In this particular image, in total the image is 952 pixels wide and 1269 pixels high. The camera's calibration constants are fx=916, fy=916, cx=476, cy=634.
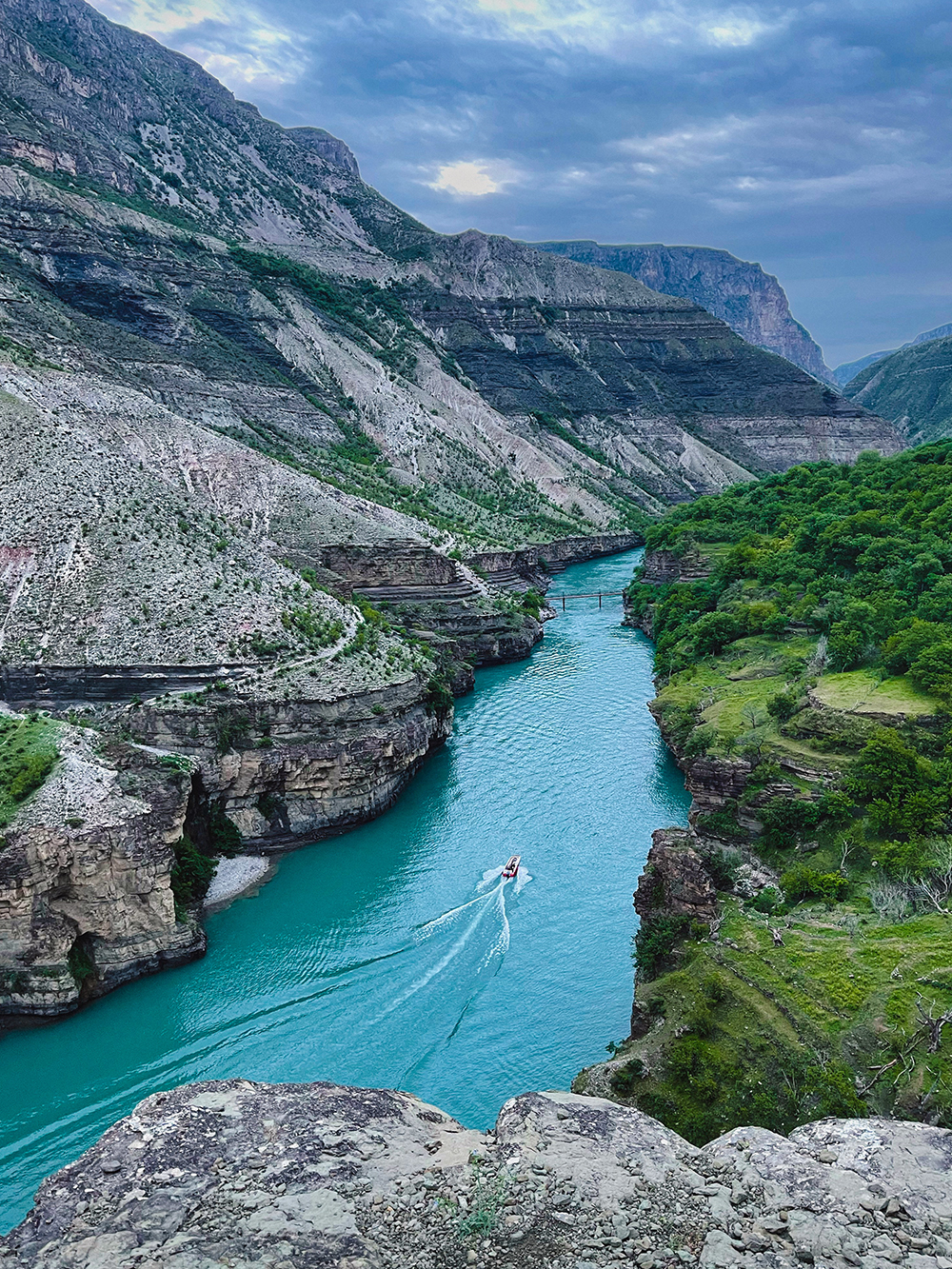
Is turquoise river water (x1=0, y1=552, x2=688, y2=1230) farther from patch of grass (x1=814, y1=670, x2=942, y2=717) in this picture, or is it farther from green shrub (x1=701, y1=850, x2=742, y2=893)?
patch of grass (x1=814, y1=670, x2=942, y2=717)

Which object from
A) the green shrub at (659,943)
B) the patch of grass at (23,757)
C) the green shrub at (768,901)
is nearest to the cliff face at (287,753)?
the patch of grass at (23,757)

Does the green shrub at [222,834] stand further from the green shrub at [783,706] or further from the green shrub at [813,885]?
the green shrub at [783,706]

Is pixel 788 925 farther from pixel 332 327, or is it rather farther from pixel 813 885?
pixel 332 327

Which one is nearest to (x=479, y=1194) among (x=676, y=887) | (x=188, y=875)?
(x=676, y=887)

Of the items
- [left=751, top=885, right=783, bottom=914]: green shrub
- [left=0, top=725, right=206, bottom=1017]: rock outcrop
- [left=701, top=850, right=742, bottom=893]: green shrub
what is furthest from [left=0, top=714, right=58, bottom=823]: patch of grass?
[left=751, top=885, right=783, bottom=914]: green shrub

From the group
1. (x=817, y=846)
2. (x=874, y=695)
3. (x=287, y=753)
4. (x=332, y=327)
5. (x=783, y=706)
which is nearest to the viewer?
(x=817, y=846)

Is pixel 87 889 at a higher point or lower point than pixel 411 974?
higher

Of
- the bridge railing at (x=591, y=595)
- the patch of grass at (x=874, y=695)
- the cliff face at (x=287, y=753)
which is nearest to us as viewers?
the patch of grass at (x=874, y=695)
